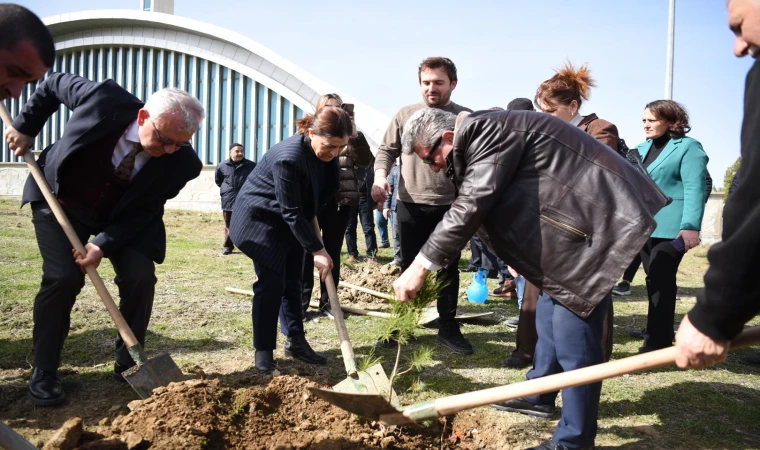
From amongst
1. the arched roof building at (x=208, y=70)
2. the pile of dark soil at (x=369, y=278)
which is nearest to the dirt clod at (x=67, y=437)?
the pile of dark soil at (x=369, y=278)

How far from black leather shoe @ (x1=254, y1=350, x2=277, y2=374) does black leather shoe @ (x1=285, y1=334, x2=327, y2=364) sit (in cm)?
29

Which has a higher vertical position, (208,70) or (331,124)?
(208,70)

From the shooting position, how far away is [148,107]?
3342 mm

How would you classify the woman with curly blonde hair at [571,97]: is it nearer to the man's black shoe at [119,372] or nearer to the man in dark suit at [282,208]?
the man in dark suit at [282,208]

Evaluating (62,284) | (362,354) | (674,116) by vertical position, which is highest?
(674,116)

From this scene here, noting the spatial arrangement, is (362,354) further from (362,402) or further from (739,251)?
(739,251)

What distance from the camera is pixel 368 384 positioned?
3.39 meters

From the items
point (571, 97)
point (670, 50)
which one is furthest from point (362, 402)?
point (670, 50)

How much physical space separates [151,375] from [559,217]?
2453 millimetres

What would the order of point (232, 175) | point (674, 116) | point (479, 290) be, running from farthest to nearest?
point (232, 175)
point (479, 290)
point (674, 116)

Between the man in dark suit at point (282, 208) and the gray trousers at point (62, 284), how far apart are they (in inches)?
27.1

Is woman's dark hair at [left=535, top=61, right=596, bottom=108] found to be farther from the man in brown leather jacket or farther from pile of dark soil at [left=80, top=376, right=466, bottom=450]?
pile of dark soil at [left=80, top=376, right=466, bottom=450]

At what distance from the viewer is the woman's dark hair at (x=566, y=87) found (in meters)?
4.08

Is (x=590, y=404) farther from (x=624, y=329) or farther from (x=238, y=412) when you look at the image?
(x=624, y=329)
